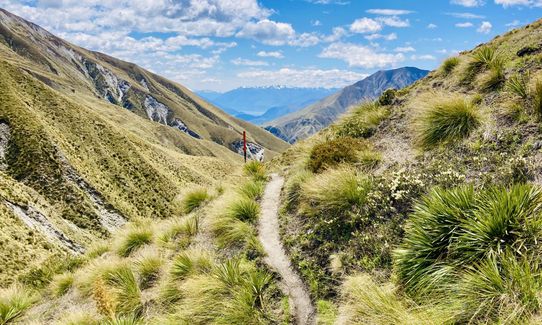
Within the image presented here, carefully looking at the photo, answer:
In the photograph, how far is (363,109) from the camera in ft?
48.3

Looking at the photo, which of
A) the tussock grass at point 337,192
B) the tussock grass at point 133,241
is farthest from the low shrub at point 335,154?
the tussock grass at point 133,241

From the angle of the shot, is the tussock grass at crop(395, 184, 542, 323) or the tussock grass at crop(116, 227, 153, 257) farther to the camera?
the tussock grass at crop(116, 227, 153, 257)

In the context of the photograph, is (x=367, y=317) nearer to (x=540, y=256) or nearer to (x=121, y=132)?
(x=540, y=256)

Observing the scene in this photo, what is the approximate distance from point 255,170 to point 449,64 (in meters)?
9.06

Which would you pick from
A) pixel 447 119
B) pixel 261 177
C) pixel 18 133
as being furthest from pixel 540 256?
pixel 18 133

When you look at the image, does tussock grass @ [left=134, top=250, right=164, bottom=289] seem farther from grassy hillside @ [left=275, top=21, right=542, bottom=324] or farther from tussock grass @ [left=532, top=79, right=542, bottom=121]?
tussock grass @ [left=532, top=79, right=542, bottom=121]

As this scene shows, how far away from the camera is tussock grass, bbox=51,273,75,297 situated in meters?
11.7

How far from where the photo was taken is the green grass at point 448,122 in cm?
897

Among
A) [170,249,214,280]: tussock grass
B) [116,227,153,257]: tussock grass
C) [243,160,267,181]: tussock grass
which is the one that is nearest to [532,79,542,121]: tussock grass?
[170,249,214,280]: tussock grass

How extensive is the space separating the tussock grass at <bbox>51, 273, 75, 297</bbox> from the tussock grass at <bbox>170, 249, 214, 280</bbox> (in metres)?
5.61

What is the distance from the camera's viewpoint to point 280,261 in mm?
8281

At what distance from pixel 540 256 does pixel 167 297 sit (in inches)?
275

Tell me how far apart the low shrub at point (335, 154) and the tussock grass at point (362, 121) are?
135 cm

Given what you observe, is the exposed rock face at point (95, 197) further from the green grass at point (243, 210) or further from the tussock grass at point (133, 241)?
the green grass at point (243, 210)
